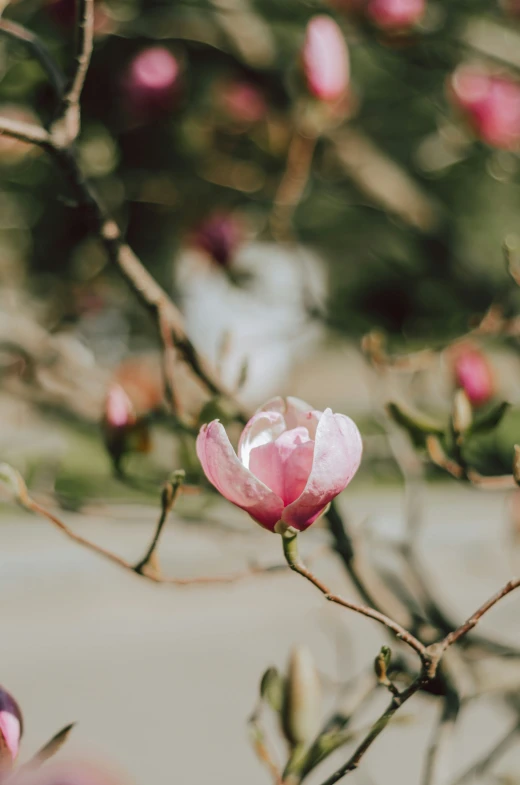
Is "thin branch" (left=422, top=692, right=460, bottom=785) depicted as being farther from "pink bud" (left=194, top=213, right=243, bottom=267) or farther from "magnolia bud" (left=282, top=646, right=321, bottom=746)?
"pink bud" (left=194, top=213, right=243, bottom=267)

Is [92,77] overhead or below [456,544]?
overhead

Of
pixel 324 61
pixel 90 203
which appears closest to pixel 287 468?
pixel 90 203

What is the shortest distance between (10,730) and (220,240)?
0.78m

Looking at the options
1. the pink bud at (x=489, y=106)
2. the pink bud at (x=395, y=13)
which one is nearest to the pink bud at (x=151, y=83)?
the pink bud at (x=395, y=13)

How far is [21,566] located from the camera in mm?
3027

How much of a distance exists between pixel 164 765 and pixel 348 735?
1.78 metres

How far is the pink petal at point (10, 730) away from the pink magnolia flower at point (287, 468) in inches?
6.6

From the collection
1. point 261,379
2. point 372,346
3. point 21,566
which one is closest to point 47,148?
point 372,346

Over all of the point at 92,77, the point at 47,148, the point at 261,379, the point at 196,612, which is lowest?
the point at 261,379

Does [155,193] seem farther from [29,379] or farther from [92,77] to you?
[29,379]

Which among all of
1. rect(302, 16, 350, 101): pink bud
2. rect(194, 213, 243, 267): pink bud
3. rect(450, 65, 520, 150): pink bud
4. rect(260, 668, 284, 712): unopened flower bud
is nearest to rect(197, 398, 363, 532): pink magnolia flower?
rect(260, 668, 284, 712): unopened flower bud

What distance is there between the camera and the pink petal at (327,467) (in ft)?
1.20

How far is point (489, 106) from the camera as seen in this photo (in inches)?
41.3

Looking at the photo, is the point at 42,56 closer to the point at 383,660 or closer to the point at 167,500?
the point at 167,500
